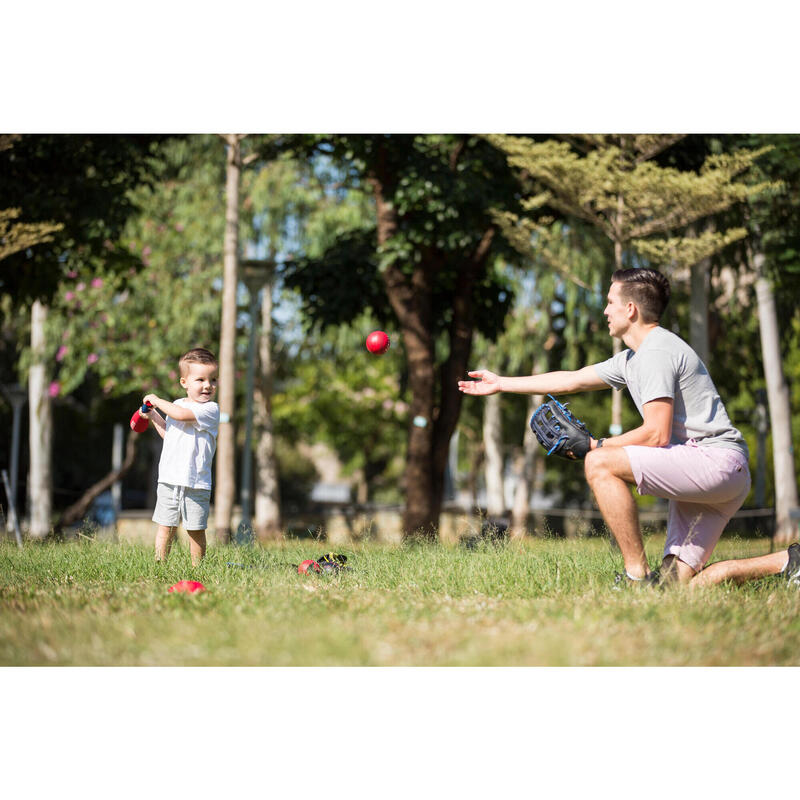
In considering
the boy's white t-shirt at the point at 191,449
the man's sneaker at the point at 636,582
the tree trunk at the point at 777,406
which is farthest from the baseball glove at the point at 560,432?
the tree trunk at the point at 777,406

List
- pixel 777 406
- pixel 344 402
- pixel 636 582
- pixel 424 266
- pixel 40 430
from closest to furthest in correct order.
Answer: pixel 636 582, pixel 424 266, pixel 777 406, pixel 40 430, pixel 344 402

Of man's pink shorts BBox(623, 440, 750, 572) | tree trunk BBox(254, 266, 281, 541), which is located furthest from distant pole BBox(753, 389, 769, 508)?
tree trunk BBox(254, 266, 281, 541)

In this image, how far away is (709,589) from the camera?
4.27 meters

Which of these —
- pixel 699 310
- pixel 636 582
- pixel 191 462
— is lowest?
pixel 636 582

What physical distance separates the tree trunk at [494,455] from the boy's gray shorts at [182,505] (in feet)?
52.3

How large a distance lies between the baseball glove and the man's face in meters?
0.49

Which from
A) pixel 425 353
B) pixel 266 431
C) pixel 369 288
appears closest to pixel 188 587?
pixel 425 353

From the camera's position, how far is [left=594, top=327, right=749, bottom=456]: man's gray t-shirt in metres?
4.39

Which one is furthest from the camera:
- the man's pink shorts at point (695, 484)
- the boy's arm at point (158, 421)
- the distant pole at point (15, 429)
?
the distant pole at point (15, 429)

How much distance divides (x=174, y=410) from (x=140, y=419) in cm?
37

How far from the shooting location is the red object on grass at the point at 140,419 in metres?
5.26

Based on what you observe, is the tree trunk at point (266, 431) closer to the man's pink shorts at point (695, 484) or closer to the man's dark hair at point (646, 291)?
the man's dark hair at point (646, 291)

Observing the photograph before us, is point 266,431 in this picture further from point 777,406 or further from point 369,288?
point 777,406

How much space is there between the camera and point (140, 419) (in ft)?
17.9
